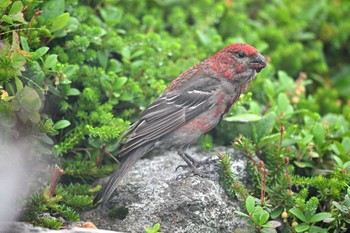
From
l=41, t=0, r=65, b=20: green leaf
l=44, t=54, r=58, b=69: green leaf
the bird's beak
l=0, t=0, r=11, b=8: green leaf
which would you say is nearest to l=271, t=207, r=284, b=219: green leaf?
the bird's beak

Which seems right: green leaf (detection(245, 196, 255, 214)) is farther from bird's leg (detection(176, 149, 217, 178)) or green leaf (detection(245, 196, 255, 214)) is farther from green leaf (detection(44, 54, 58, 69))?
green leaf (detection(44, 54, 58, 69))

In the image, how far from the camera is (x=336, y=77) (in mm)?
8352

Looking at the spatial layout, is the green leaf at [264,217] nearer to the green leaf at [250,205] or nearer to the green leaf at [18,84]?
the green leaf at [250,205]

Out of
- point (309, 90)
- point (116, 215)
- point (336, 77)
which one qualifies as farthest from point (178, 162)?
point (336, 77)

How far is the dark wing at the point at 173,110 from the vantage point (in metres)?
5.31

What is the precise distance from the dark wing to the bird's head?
0.16m

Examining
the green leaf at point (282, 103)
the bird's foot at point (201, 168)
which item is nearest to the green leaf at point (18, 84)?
the bird's foot at point (201, 168)

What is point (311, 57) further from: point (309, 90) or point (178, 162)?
point (178, 162)

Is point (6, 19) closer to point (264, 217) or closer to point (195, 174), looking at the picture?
point (195, 174)

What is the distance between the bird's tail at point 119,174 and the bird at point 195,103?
0.04 meters

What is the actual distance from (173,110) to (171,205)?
3.30 ft

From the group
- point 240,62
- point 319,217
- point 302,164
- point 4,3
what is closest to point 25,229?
point 4,3

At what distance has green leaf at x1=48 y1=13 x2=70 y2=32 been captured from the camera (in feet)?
17.6

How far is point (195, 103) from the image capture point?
553 cm
